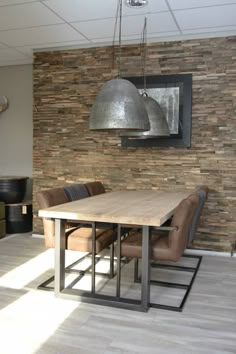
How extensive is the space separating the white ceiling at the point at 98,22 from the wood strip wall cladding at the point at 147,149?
0.21m

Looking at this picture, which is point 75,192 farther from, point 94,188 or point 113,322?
point 113,322

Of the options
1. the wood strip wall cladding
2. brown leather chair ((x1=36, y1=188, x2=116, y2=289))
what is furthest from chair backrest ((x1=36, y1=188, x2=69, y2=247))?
the wood strip wall cladding

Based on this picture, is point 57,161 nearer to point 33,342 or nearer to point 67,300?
point 67,300

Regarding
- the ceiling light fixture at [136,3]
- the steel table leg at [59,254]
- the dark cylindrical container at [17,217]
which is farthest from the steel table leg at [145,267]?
the dark cylindrical container at [17,217]

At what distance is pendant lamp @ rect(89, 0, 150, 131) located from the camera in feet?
→ 9.33

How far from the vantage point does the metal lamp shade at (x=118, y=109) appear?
2.84 metres

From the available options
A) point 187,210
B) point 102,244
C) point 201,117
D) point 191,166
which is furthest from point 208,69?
point 102,244

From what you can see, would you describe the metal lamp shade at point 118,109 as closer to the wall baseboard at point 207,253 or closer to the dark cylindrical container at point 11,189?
the wall baseboard at point 207,253

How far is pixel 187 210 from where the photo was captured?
116 inches

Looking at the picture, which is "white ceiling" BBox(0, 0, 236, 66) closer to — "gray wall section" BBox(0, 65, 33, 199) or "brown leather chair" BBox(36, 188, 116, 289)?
"gray wall section" BBox(0, 65, 33, 199)

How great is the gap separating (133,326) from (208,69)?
128 inches

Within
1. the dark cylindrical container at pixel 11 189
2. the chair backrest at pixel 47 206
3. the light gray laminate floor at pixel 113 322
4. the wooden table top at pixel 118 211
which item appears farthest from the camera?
the dark cylindrical container at pixel 11 189

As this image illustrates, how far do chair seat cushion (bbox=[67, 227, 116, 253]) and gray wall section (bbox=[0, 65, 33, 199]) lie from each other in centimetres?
294

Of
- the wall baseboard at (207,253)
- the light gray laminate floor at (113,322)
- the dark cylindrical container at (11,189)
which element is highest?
the dark cylindrical container at (11,189)
